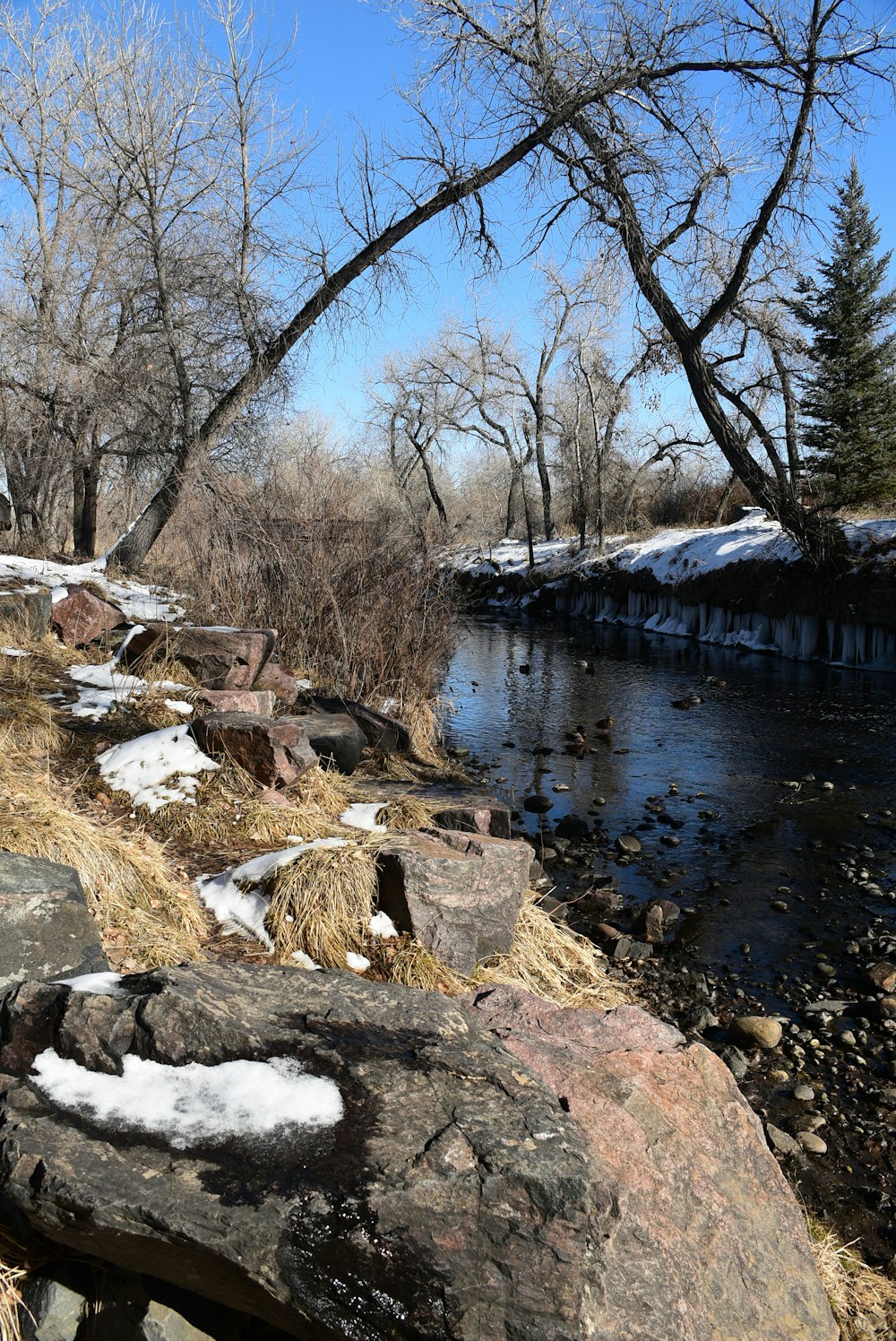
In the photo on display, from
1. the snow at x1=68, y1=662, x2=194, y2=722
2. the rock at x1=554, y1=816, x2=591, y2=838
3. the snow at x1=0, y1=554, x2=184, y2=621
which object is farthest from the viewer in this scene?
the snow at x1=0, y1=554, x2=184, y2=621

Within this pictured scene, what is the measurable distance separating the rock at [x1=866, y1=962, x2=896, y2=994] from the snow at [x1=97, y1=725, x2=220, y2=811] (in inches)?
151

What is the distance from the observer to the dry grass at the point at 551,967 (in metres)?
4.36

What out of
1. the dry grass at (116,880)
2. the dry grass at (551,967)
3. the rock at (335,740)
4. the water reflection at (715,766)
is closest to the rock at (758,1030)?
the dry grass at (551,967)

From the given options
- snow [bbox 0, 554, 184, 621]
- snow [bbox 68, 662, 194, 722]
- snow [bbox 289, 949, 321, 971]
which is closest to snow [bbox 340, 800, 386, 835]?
snow [bbox 289, 949, 321, 971]

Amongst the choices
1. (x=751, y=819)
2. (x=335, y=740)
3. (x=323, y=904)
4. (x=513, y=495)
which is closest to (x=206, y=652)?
(x=335, y=740)

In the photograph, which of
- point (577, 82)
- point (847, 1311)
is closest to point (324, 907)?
point (847, 1311)

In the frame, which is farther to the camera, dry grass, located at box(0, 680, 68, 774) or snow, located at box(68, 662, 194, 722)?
snow, located at box(68, 662, 194, 722)

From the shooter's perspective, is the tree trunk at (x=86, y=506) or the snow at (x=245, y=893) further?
the tree trunk at (x=86, y=506)

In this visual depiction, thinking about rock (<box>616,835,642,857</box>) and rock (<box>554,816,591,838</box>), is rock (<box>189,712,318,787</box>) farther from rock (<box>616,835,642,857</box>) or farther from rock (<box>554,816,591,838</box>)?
rock (<box>616,835,642,857</box>)

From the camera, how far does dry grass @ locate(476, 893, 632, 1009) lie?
4.36 m

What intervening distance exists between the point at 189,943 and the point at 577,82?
973cm

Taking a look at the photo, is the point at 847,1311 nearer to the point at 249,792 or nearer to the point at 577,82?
the point at 249,792

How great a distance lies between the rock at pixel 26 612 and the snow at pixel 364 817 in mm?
4256

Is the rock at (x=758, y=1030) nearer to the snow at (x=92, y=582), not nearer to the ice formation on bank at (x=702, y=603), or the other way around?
the ice formation on bank at (x=702, y=603)
